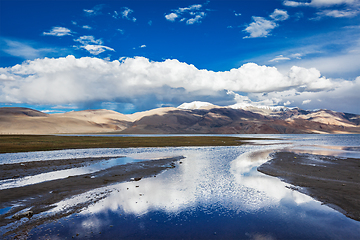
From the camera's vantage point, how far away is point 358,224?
40.0 ft

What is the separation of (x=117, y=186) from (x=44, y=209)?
278 inches

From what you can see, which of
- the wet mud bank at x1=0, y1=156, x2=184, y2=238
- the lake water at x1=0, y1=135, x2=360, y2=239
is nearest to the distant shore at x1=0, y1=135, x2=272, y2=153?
the wet mud bank at x1=0, y1=156, x2=184, y2=238

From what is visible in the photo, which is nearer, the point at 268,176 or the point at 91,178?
the point at 91,178

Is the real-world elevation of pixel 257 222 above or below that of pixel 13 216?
below

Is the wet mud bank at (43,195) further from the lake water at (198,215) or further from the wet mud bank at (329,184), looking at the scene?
the wet mud bank at (329,184)

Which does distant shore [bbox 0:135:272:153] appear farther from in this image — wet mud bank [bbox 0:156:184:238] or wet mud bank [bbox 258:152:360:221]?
wet mud bank [bbox 258:152:360:221]

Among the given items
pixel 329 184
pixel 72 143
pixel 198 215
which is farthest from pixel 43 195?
pixel 72 143

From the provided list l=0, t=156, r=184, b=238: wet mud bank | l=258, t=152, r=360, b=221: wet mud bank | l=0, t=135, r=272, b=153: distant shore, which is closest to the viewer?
l=0, t=156, r=184, b=238: wet mud bank

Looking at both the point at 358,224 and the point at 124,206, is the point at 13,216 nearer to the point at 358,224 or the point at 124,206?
the point at 124,206

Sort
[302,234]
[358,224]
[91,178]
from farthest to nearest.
Answer: [91,178] < [358,224] < [302,234]

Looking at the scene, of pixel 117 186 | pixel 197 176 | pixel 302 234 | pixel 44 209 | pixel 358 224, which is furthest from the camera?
pixel 197 176

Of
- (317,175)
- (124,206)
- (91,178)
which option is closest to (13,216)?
(124,206)

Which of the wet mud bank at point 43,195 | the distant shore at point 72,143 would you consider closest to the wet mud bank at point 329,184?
the wet mud bank at point 43,195

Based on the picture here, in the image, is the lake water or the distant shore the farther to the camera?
the distant shore
